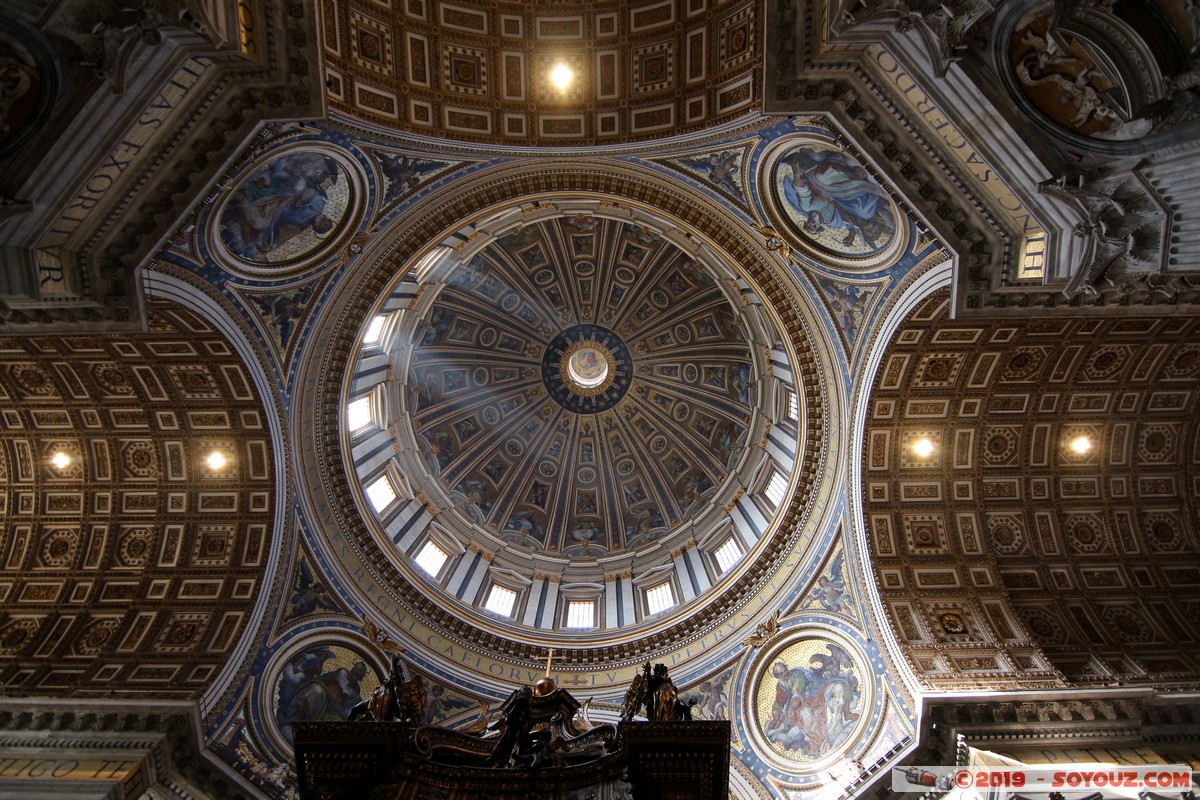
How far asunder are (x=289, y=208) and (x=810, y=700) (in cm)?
1720

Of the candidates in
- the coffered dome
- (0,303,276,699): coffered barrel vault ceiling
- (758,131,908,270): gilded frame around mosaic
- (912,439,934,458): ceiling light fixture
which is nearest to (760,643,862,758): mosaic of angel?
the coffered dome

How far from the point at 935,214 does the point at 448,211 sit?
11.1m

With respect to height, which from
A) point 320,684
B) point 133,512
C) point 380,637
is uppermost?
point 133,512

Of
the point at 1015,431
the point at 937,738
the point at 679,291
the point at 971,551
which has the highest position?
the point at 679,291

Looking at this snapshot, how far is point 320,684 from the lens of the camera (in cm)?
1919

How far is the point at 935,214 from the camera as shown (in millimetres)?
13328

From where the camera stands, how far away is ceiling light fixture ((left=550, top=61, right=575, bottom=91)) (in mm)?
16672

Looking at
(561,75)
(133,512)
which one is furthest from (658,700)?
(133,512)

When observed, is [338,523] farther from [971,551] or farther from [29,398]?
[971,551]

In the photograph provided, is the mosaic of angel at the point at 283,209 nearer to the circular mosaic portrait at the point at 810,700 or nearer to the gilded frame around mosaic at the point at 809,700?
the gilded frame around mosaic at the point at 809,700

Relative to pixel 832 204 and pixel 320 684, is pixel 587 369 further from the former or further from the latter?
pixel 320 684

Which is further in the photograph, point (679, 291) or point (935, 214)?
point (679, 291)

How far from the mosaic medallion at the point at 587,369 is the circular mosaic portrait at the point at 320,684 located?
15.6 m

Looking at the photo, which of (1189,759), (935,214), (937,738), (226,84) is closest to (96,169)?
(226,84)
